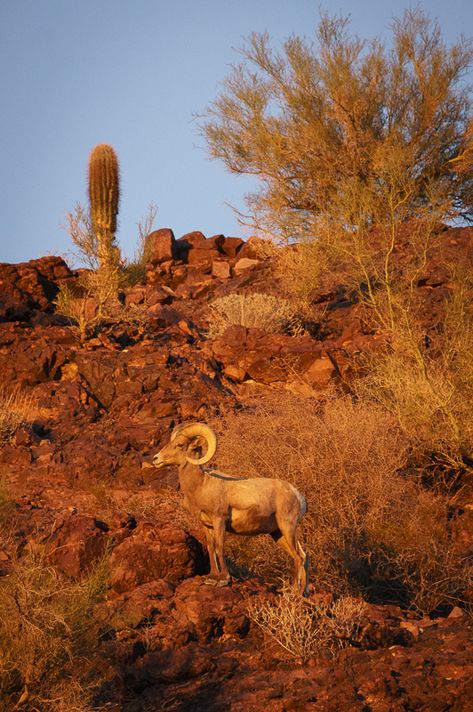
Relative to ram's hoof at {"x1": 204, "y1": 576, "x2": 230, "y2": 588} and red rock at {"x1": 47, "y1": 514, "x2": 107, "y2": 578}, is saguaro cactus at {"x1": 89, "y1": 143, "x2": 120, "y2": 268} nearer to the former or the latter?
red rock at {"x1": 47, "y1": 514, "x2": 107, "y2": 578}

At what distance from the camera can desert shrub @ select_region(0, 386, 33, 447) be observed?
509 inches

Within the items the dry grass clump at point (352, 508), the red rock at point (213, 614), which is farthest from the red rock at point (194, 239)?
the red rock at point (213, 614)

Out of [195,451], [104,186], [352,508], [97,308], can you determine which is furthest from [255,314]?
[195,451]

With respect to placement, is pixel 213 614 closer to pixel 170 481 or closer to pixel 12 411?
→ pixel 170 481

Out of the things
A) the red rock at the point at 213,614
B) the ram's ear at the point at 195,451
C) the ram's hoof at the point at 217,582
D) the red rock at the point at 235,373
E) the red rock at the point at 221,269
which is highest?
the red rock at the point at 221,269

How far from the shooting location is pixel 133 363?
15125mm

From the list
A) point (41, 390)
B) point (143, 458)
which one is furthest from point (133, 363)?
point (143, 458)

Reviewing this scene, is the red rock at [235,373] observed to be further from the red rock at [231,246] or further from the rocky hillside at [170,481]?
the red rock at [231,246]

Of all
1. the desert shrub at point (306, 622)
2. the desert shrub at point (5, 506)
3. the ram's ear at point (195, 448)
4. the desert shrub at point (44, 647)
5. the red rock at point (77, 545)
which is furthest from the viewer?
the desert shrub at point (5, 506)

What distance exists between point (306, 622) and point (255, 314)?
1201 cm

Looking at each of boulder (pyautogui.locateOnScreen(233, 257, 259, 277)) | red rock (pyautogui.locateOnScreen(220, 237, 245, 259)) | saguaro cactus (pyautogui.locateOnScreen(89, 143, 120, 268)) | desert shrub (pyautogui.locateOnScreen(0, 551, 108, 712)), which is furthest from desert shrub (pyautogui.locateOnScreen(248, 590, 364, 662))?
red rock (pyautogui.locateOnScreen(220, 237, 245, 259))

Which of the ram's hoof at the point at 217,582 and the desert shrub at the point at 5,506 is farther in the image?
the desert shrub at the point at 5,506

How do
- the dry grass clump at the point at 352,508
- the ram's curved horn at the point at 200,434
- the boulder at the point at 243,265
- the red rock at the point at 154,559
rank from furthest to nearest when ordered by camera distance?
1. the boulder at the point at 243,265
2. the dry grass clump at the point at 352,508
3. the red rock at the point at 154,559
4. the ram's curved horn at the point at 200,434

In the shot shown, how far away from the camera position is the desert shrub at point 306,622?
611 centimetres
